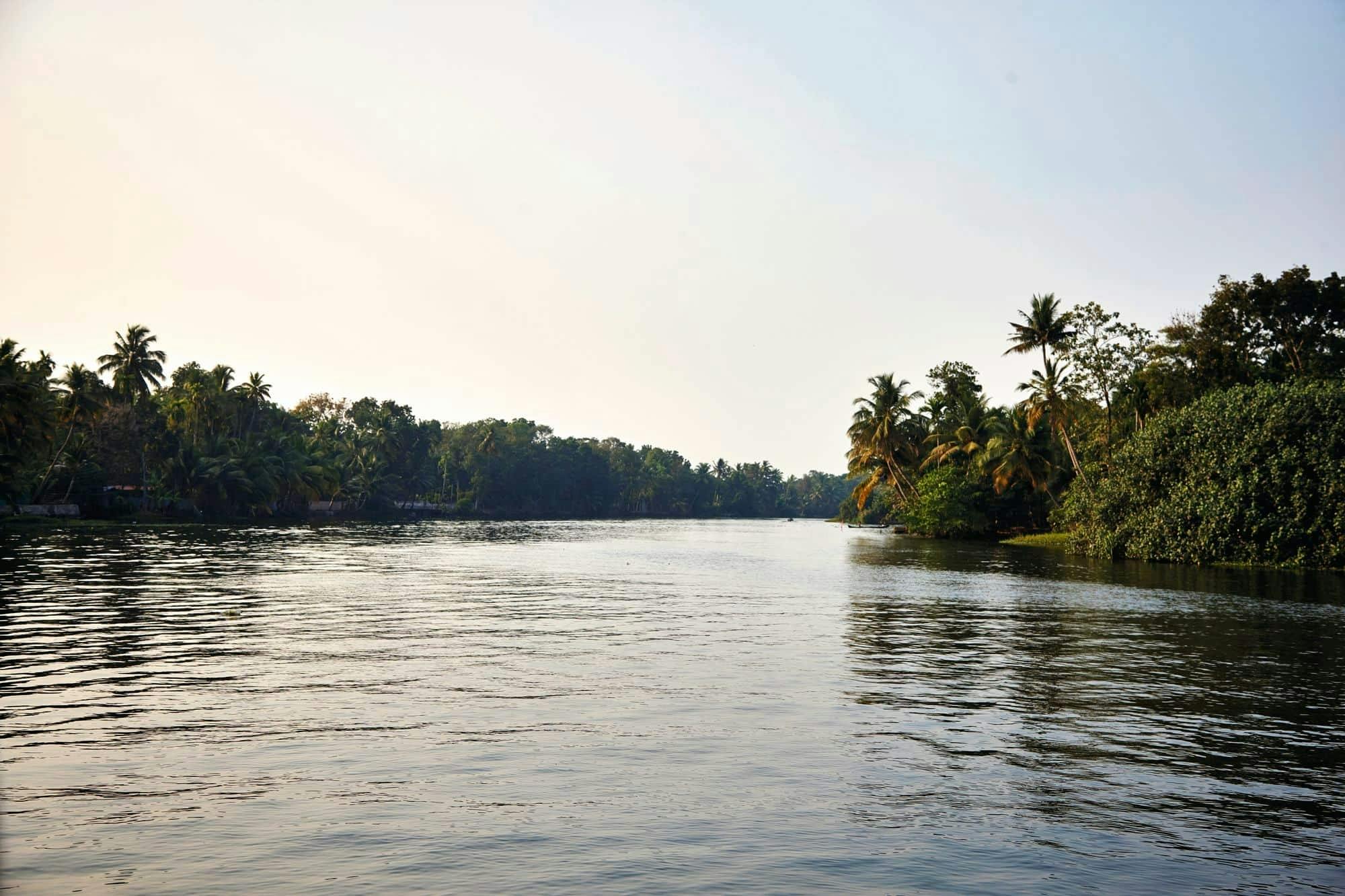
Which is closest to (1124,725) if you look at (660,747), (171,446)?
(660,747)

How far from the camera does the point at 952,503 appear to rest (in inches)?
3452

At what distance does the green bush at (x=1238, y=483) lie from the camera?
47.4m

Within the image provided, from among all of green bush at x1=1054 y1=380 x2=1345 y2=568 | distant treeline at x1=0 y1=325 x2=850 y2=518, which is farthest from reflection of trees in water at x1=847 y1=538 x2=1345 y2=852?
distant treeline at x1=0 y1=325 x2=850 y2=518

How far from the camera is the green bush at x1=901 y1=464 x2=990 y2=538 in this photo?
87.8m

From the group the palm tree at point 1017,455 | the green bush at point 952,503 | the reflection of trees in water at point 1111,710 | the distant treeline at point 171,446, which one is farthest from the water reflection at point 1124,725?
the distant treeline at point 171,446

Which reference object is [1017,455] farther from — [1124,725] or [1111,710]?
[1124,725]

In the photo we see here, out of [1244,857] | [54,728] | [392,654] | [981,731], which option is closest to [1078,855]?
[1244,857]

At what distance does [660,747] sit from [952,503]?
78685 millimetres

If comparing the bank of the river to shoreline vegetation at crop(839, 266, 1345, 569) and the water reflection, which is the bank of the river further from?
the water reflection

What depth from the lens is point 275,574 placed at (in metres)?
40.5

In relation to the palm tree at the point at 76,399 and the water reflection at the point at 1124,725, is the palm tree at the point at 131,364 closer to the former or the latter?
the palm tree at the point at 76,399

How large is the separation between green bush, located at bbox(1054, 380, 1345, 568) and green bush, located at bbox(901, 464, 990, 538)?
88.4ft

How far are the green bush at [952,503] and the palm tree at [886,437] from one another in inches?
367

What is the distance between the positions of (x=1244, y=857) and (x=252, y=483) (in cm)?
10630
